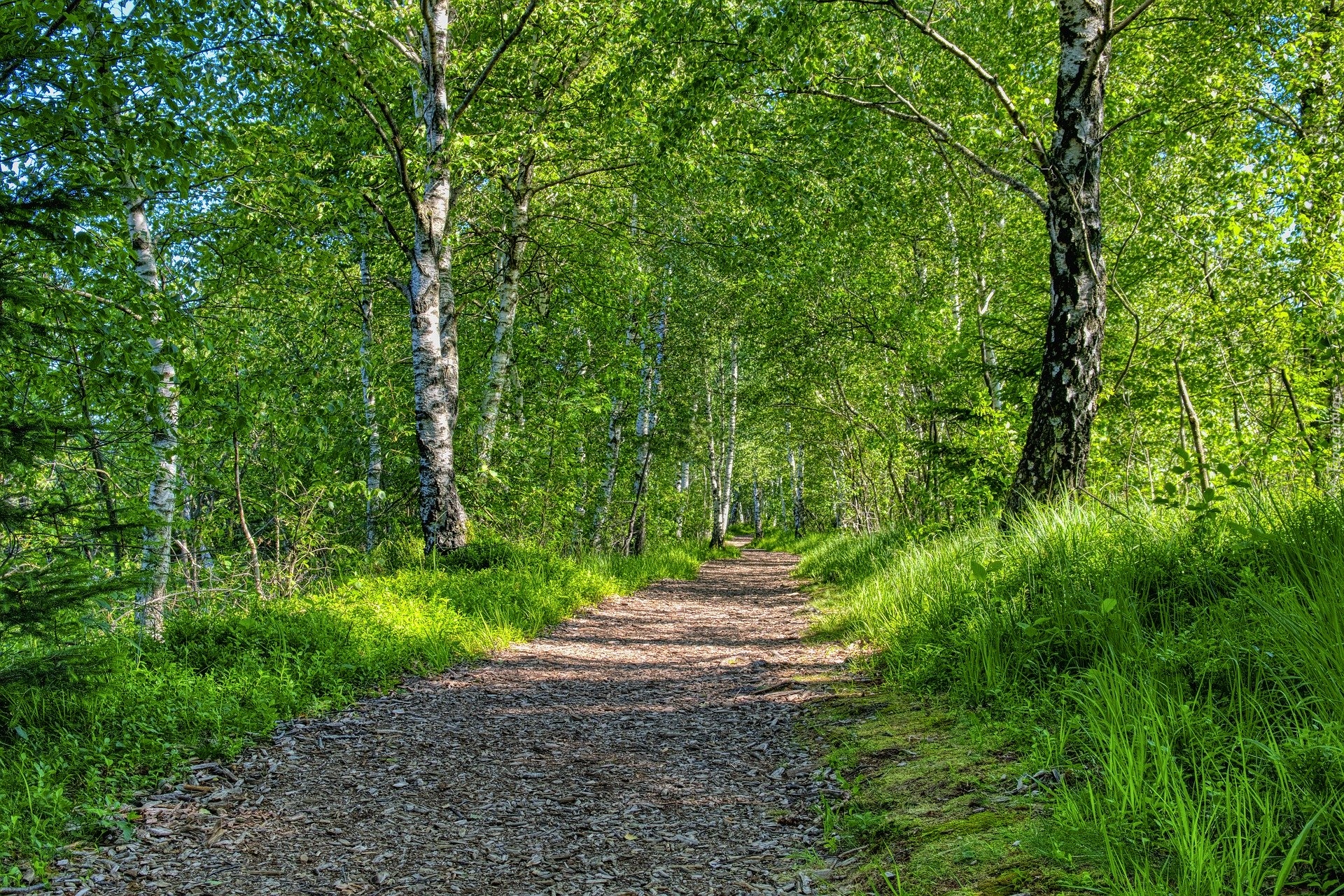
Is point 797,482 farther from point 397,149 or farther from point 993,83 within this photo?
point 993,83

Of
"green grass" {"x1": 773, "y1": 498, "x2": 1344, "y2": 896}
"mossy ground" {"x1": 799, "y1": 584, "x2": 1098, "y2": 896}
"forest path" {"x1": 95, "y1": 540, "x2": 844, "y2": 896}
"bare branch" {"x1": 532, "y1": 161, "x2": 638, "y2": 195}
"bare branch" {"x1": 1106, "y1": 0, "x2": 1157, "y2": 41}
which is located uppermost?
"bare branch" {"x1": 532, "y1": 161, "x2": 638, "y2": 195}

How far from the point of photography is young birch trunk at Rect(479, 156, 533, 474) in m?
11.2

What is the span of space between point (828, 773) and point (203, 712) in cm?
360

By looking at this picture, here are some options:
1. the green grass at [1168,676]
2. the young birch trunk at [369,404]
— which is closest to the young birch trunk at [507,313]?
the young birch trunk at [369,404]

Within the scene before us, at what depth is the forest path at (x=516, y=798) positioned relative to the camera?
2.97 meters

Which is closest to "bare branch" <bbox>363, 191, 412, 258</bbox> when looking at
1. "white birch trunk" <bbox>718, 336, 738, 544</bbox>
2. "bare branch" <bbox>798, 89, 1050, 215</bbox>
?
"bare branch" <bbox>798, 89, 1050, 215</bbox>

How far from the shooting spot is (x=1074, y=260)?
6.07m

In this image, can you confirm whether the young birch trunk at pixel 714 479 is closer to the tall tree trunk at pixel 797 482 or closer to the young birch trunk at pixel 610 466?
the tall tree trunk at pixel 797 482

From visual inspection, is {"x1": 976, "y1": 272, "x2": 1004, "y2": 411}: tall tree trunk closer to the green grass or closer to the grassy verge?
the green grass

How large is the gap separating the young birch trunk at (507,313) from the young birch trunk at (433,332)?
1649 mm

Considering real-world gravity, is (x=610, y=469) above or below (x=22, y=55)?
below

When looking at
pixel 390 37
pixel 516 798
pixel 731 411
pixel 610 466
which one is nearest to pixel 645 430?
pixel 610 466

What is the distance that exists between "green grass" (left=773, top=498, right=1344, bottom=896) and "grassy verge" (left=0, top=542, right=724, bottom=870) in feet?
12.9

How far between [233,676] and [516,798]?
2.43m
